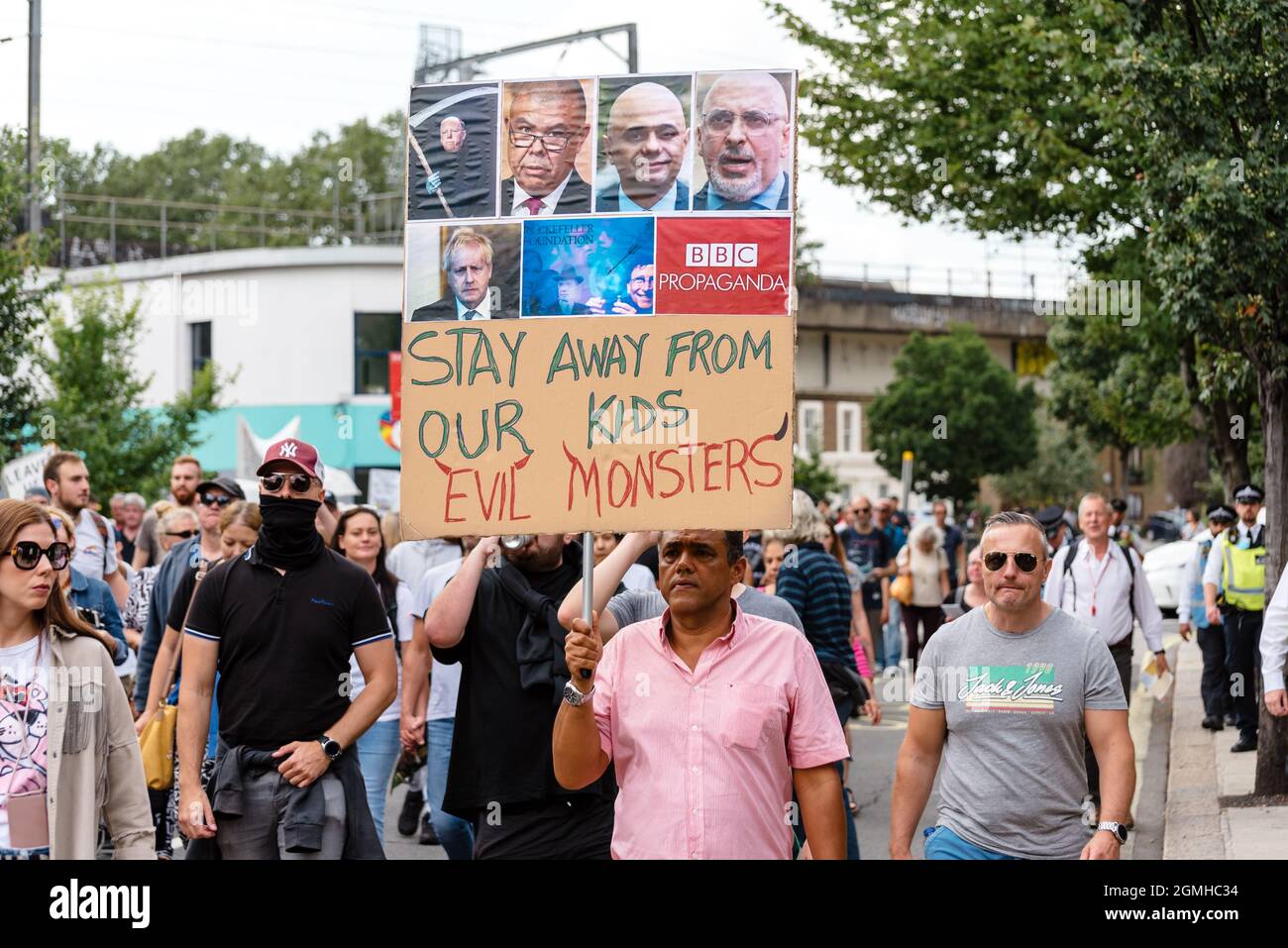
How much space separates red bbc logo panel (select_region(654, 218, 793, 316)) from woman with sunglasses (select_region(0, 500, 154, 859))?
183 cm

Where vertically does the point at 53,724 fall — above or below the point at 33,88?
below

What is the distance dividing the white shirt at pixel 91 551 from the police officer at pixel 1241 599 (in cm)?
799

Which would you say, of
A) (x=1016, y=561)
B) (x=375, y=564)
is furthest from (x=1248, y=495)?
(x=1016, y=561)

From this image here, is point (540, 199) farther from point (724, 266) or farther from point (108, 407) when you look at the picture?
point (108, 407)

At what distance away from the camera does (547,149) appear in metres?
4.83

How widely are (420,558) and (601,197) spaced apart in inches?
192

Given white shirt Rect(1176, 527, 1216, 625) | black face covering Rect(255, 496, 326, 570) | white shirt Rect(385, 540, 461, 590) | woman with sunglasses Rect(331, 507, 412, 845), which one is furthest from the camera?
white shirt Rect(1176, 527, 1216, 625)

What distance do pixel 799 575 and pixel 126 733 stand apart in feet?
12.5

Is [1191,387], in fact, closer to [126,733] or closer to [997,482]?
[126,733]

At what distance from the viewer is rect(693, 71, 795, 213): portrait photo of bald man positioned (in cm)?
469

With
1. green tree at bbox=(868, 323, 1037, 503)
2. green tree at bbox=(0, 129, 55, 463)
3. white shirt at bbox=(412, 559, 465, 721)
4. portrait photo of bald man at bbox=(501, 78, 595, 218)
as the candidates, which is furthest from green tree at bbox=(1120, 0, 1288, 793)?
green tree at bbox=(868, 323, 1037, 503)

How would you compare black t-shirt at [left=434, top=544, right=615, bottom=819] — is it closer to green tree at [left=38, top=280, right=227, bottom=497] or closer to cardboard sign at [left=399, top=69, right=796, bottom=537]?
cardboard sign at [left=399, top=69, right=796, bottom=537]

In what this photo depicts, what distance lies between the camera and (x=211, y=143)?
3226 inches

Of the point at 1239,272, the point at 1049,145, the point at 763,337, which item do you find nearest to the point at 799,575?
the point at 763,337
